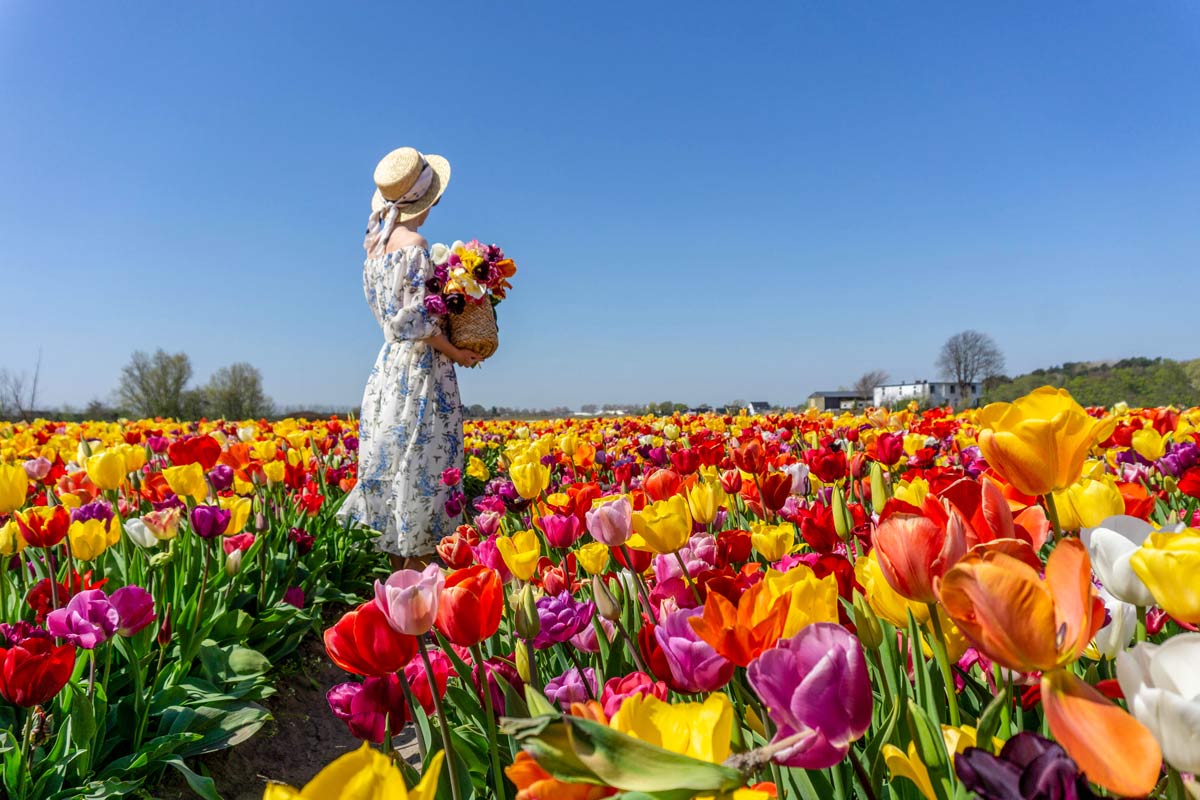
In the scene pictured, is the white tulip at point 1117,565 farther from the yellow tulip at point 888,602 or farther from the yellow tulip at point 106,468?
the yellow tulip at point 106,468

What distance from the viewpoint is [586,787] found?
0.56m

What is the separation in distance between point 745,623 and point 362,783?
0.44 m

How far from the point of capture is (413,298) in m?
4.96

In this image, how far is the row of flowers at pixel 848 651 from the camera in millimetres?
486

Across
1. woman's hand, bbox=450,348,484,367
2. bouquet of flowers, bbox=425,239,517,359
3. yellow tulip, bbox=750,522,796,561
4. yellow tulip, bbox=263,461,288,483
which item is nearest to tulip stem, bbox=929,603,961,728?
yellow tulip, bbox=750,522,796,561

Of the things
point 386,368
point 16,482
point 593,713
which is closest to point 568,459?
point 386,368

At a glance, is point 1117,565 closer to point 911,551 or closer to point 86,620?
Answer: point 911,551

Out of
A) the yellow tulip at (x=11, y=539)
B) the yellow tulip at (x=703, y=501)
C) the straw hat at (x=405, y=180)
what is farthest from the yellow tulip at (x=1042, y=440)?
the straw hat at (x=405, y=180)

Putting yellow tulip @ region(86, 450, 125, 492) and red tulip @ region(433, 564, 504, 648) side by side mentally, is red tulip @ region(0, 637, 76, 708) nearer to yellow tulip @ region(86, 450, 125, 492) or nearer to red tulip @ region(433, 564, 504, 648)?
red tulip @ region(433, 564, 504, 648)

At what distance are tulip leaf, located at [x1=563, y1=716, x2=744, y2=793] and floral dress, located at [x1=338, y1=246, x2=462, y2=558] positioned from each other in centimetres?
471

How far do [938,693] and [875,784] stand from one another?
244 millimetres

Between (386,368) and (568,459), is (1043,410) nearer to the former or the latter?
(568,459)

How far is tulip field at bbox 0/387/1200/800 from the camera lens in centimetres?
51

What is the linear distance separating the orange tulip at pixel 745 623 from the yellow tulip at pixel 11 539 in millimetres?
2518
